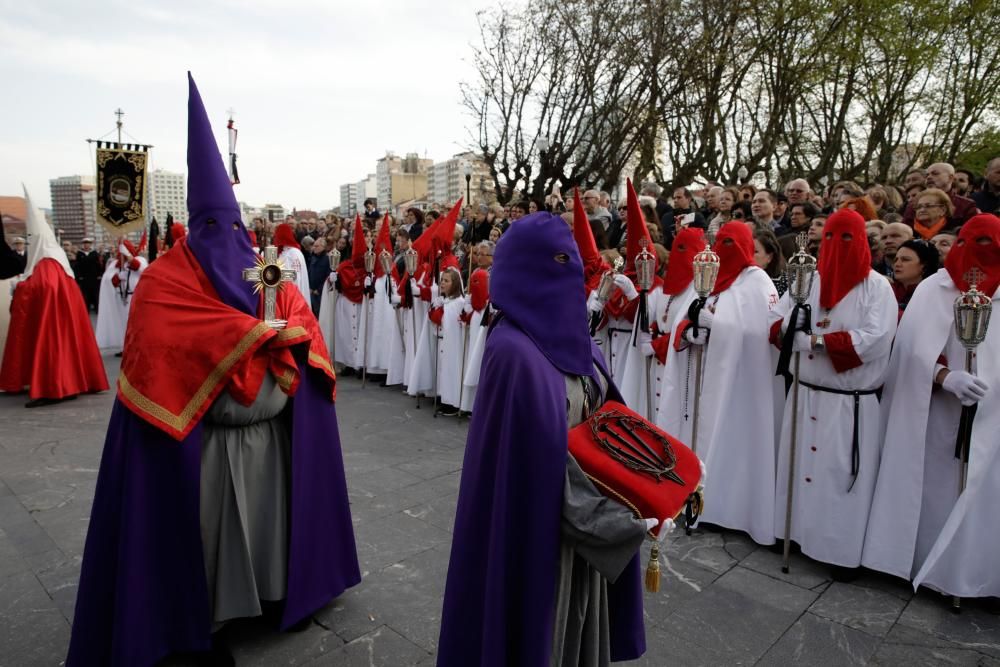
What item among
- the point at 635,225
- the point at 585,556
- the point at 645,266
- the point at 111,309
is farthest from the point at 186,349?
the point at 111,309

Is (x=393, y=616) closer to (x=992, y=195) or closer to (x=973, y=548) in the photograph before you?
(x=973, y=548)

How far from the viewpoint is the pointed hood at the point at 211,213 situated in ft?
11.6

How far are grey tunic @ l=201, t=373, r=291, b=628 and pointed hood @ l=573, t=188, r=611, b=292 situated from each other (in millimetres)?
2911

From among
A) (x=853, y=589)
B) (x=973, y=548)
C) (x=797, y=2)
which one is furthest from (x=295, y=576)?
(x=797, y=2)

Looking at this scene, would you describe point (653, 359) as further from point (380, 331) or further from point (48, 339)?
point (48, 339)

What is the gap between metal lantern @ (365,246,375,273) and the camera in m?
11.5

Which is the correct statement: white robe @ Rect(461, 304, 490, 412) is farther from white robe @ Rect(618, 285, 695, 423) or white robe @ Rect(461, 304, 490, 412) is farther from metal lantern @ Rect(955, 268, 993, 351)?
metal lantern @ Rect(955, 268, 993, 351)

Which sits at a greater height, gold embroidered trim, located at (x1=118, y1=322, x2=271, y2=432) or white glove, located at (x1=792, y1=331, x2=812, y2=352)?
white glove, located at (x1=792, y1=331, x2=812, y2=352)

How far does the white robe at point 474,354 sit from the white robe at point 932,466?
478 cm

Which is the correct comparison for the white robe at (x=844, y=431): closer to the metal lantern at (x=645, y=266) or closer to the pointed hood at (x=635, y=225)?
the metal lantern at (x=645, y=266)

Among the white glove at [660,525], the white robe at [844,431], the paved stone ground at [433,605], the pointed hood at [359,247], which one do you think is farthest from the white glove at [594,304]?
the pointed hood at [359,247]

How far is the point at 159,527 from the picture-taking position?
11.0ft

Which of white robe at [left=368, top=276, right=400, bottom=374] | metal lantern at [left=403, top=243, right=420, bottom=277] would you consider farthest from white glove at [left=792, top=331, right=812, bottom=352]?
white robe at [left=368, top=276, right=400, bottom=374]

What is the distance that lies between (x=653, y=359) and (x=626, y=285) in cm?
78
